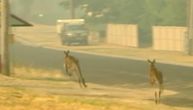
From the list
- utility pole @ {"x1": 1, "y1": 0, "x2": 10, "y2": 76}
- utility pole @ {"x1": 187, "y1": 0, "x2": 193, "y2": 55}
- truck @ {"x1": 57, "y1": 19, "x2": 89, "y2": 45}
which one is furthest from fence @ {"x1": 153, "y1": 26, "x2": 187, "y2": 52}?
utility pole @ {"x1": 1, "y1": 0, "x2": 10, "y2": 76}

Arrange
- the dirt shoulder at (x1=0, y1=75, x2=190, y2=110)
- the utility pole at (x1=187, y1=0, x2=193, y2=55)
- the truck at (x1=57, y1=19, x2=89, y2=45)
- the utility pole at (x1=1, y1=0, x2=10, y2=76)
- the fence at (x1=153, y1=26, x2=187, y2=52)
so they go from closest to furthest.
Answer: the dirt shoulder at (x1=0, y1=75, x2=190, y2=110), the utility pole at (x1=1, y1=0, x2=10, y2=76), the utility pole at (x1=187, y1=0, x2=193, y2=55), the fence at (x1=153, y1=26, x2=187, y2=52), the truck at (x1=57, y1=19, x2=89, y2=45)

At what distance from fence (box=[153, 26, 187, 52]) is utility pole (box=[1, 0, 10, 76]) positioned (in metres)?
27.0

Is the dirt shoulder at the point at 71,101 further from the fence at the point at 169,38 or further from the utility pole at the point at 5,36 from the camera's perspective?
the fence at the point at 169,38

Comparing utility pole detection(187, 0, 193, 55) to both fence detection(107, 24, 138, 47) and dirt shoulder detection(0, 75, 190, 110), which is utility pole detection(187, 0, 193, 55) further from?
dirt shoulder detection(0, 75, 190, 110)

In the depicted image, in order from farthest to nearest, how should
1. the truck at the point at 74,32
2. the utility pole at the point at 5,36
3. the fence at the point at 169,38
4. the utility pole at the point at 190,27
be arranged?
the truck at the point at 74,32
the fence at the point at 169,38
the utility pole at the point at 190,27
the utility pole at the point at 5,36

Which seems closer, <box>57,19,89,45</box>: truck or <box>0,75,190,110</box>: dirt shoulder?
<box>0,75,190,110</box>: dirt shoulder

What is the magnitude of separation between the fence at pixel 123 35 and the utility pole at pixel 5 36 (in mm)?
36044

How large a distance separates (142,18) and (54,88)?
151ft

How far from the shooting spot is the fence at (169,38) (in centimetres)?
4978

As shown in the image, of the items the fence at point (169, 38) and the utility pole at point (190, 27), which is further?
the fence at point (169, 38)

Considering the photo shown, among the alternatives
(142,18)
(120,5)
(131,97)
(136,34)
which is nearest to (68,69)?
(131,97)

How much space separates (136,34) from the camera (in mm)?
58844

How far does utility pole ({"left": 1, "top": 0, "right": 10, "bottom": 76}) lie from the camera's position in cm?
2281

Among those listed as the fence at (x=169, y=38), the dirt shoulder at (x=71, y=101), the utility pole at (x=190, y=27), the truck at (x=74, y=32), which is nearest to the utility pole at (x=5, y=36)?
the dirt shoulder at (x=71, y=101)
